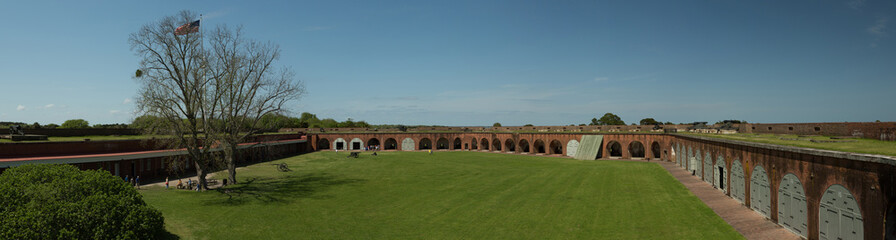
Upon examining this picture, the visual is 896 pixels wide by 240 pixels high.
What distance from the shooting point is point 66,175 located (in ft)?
42.8

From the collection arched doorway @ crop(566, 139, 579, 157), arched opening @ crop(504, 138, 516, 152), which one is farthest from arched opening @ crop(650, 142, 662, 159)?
arched opening @ crop(504, 138, 516, 152)

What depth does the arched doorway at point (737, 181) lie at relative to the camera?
61.5 feet

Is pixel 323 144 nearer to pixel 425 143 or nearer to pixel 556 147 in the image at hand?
pixel 425 143

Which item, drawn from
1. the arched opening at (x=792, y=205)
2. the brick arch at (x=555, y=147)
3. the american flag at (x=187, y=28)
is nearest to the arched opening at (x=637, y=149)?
the brick arch at (x=555, y=147)

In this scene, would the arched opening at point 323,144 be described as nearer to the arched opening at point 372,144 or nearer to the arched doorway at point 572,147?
the arched opening at point 372,144

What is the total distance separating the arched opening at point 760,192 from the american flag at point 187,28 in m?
30.6

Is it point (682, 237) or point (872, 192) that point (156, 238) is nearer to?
point (682, 237)

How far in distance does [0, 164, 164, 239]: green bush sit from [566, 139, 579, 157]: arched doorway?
4324cm

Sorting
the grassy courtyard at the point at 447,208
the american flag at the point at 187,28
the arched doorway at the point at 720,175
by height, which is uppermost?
the american flag at the point at 187,28

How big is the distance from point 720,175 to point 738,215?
6.66 meters

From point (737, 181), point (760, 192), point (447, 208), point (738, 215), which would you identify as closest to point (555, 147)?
point (737, 181)

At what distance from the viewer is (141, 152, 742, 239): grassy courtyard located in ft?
52.0

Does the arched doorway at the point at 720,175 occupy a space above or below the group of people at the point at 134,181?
above

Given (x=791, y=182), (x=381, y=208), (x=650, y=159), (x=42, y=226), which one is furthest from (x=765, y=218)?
(x=650, y=159)
